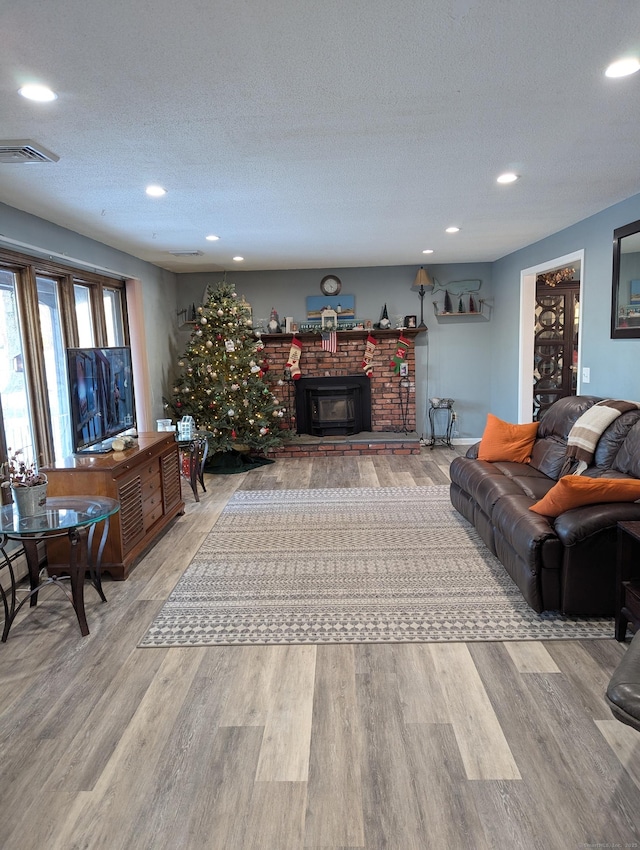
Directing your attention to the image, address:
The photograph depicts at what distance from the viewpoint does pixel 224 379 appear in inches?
255

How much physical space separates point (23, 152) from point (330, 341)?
16.5 ft

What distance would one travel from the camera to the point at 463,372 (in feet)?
24.3

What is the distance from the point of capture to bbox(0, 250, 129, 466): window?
12.2ft

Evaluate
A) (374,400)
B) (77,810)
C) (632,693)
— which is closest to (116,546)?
(77,810)

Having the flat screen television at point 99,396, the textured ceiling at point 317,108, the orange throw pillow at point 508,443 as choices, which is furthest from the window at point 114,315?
the orange throw pillow at point 508,443

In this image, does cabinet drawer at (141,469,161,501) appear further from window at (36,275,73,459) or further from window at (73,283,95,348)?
window at (73,283,95,348)

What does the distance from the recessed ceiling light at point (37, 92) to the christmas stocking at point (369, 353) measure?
18.1 feet

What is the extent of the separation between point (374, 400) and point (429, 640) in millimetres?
4965

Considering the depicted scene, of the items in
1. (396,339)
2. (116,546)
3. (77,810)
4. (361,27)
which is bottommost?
(77,810)

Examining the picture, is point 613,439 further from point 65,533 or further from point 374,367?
point 374,367

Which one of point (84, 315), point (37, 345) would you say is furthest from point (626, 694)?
point (84, 315)

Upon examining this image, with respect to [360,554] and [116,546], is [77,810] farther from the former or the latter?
[360,554]

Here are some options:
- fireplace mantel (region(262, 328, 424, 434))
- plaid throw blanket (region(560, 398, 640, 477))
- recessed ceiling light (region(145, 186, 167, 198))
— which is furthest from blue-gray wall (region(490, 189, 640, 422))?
recessed ceiling light (region(145, 186, 167, 198))

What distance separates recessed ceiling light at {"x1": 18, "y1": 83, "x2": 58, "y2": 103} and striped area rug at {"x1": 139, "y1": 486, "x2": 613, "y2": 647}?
2424mm
